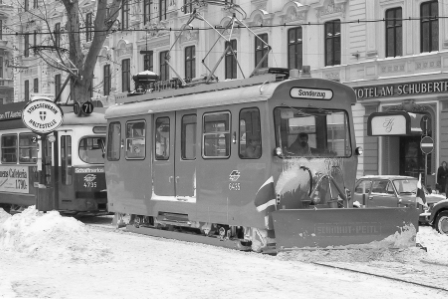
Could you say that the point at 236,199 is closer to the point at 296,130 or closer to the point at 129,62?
the point at 296,130

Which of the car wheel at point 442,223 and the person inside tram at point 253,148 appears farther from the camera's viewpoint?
the car wheel at point 442,223

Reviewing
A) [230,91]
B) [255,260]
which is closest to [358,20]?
[230,91]

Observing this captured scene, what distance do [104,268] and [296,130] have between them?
4145mm

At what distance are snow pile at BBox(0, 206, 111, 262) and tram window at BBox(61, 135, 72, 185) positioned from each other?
6956 mm

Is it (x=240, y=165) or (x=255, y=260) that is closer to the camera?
(x=255, y=260)

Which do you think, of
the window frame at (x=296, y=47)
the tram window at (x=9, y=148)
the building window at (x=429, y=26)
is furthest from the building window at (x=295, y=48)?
the tram window at (x=9, y=148)

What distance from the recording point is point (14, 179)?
75.2 ft

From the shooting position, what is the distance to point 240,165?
13773 mm

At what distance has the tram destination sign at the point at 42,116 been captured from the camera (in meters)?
15.5

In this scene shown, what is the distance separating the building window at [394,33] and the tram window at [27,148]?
1421cm

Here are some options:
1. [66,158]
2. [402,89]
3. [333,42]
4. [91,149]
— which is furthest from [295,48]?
[66,158]

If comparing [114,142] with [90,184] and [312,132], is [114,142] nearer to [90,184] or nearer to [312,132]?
[90,184]

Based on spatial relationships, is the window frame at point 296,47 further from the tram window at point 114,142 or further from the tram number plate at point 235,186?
the tram number plate at point 235,186

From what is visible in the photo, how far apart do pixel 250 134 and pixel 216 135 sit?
3.25ft
